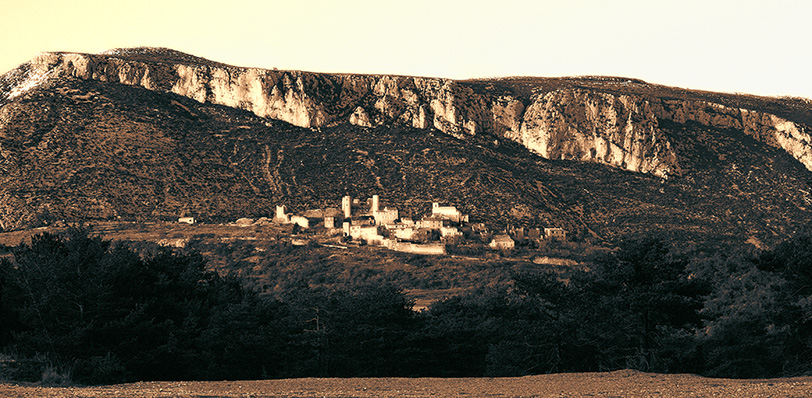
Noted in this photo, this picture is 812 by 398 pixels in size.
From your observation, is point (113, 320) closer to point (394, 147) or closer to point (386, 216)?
point (386, 216)

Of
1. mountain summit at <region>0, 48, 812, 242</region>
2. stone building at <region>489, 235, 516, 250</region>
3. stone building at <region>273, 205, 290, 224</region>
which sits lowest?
stone building at <region>489, 235, 516, 250</region>

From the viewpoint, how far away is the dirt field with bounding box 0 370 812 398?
12914 mm

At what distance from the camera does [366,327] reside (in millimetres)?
29953

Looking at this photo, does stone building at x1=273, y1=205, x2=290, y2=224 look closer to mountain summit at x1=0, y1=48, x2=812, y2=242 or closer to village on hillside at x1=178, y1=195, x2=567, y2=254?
village on hillside at x1=178, y1=195, x2=567, y2=254

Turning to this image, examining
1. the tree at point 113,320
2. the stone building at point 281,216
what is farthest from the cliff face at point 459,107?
the tree at point 113,320

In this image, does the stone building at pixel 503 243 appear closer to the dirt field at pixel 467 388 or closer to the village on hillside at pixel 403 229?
the village on hillside at pixel 403 229

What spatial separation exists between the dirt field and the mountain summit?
60.2 m

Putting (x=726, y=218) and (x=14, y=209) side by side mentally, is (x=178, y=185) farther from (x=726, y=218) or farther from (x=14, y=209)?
(x=726, y=218)

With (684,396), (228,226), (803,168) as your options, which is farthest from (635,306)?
(803,168)

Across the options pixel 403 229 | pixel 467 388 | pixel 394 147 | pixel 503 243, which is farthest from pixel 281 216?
pixel 467 388

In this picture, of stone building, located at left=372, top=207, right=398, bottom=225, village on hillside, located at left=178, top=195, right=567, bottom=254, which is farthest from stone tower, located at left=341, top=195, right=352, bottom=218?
stone building, located at left=372, top=207, right=398, bottom=225

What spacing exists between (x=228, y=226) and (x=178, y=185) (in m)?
10.9

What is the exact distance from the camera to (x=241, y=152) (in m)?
97.5

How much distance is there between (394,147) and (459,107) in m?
15.0
